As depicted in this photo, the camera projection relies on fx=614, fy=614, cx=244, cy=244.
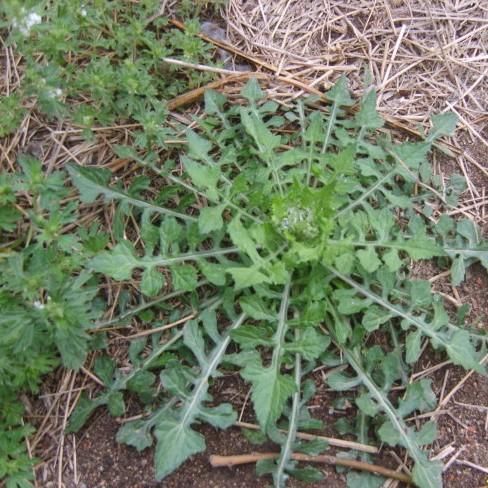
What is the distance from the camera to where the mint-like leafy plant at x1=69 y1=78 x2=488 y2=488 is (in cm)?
238

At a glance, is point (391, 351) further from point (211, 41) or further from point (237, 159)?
point (211, 41)

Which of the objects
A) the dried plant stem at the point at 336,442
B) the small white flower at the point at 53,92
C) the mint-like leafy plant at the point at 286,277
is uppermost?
the small white flower at the point at 53,92

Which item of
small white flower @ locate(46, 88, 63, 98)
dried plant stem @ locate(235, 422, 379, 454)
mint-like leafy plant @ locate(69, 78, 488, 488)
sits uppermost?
small white flower @ locate(46, 88, 63, 98)

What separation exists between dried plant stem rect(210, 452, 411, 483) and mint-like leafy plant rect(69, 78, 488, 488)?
0.05 metres

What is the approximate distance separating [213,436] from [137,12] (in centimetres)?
204

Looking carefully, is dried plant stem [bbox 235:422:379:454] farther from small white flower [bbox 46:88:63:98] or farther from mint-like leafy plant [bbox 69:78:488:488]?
small white flower [bbox 46:88:63:98]

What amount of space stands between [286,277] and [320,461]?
729mm

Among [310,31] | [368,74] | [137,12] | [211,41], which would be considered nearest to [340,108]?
[368,74]

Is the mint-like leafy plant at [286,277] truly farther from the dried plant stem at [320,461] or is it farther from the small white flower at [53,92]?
the small white flower at [53,92]

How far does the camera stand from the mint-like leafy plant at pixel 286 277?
7.80 ft

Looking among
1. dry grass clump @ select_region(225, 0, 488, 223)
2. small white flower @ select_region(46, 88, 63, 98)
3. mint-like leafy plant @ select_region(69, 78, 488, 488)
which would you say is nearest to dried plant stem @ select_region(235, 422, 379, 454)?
mint-like leafy plant @ select_region(69, 78, 488, 488)


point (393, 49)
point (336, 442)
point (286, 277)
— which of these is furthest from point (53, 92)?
point (336, 442)

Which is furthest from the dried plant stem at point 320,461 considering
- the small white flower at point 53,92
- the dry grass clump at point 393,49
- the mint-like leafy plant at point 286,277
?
the small white flower at point 53,92

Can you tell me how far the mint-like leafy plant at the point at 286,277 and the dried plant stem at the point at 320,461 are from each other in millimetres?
47
